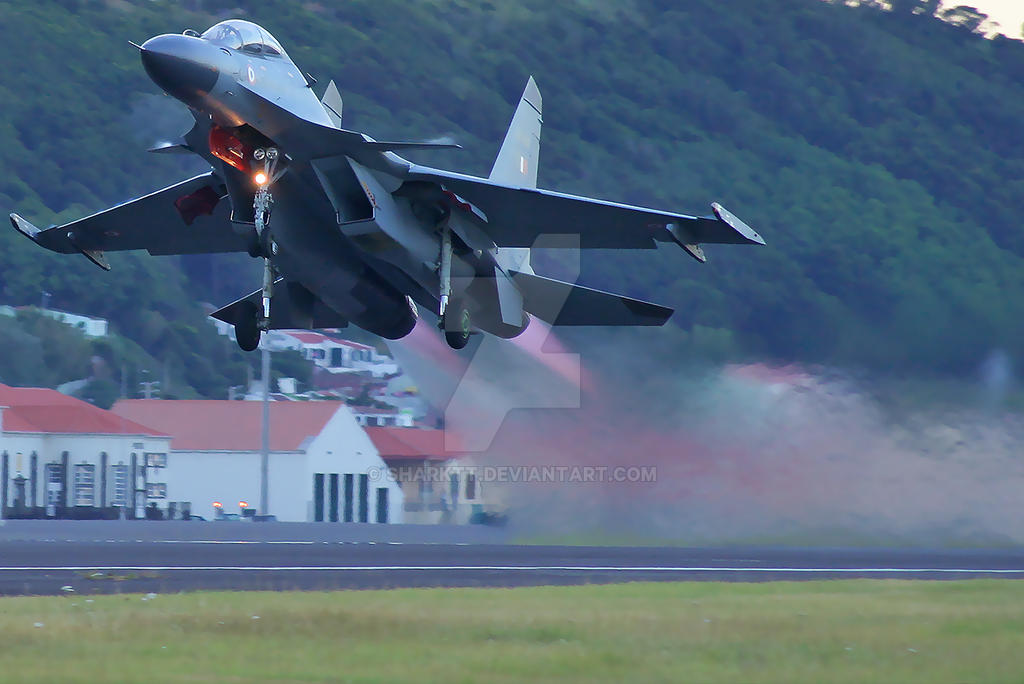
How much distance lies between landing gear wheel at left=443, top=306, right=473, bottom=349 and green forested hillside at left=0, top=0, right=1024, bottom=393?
65.3 ft

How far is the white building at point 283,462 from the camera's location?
160ft

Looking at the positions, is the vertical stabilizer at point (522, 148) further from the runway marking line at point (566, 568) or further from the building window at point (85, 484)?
the building window at point (85, 484)

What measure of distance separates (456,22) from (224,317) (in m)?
100

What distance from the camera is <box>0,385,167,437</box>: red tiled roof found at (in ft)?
157

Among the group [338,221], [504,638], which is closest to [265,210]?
[338,221]

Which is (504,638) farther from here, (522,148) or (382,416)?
(382,416)

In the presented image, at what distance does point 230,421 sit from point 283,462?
483 centimetres

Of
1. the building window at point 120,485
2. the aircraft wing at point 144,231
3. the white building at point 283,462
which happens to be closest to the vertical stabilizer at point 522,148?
the aircraft wing at point 144,231

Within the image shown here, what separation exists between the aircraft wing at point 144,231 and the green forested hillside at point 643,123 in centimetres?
1958

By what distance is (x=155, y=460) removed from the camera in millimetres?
50438

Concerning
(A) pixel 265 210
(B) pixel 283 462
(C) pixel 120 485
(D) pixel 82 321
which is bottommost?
(C) pixel 120 485

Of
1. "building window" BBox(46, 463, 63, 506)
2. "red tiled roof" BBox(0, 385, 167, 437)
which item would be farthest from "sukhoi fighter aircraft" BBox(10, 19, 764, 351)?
"red tiled roof" BBox(0, 385, 167, 437)

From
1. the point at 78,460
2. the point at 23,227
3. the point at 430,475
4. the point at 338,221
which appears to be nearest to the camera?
the point at 338,221

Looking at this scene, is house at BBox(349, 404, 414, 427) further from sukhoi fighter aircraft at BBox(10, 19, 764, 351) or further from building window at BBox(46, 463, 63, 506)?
sukhoi fighter aircraft at BBox(10, 19, 764, 351)
